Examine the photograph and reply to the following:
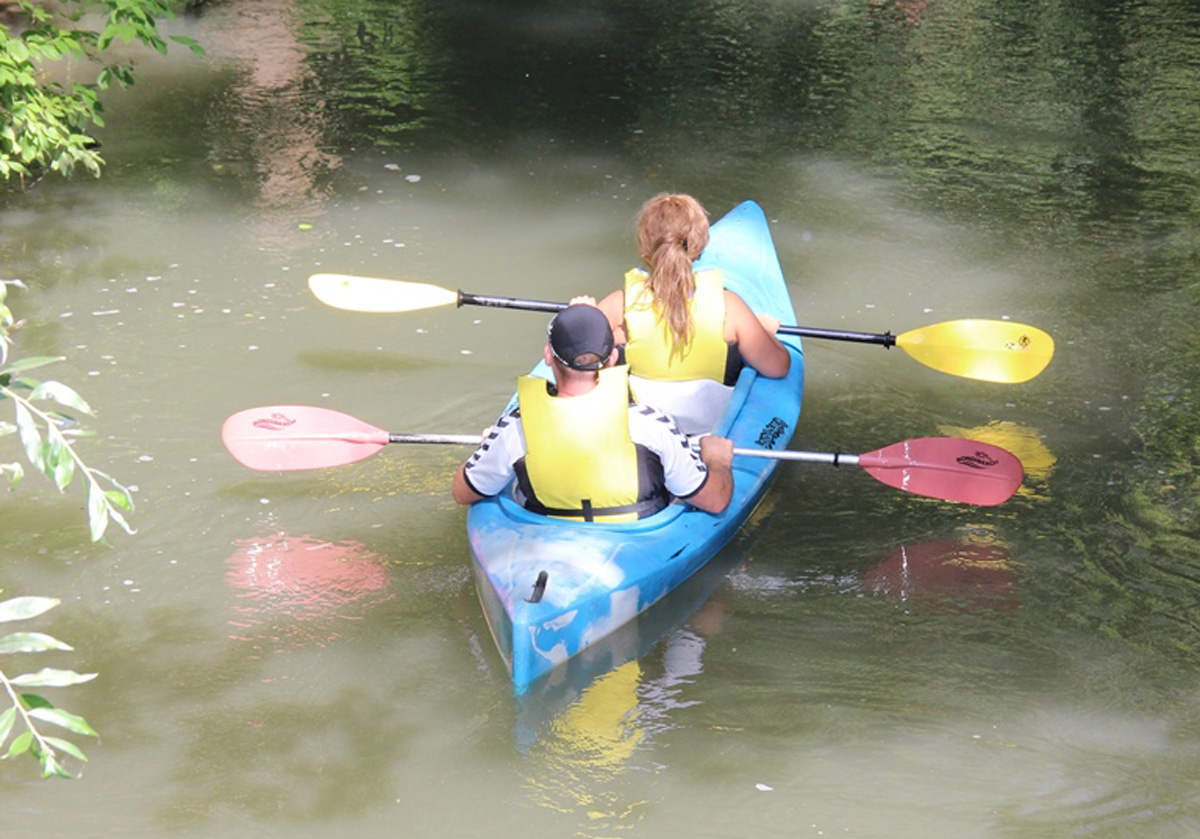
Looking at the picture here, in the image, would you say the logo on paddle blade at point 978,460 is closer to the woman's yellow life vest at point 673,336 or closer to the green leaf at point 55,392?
the woman's yellow life vest at point 673,336

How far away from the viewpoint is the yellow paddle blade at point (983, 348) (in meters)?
5.04

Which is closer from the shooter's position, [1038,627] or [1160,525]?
[1038,627]

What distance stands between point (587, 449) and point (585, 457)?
0.03 m

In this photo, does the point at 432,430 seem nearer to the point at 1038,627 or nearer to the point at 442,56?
the point at 1038,627

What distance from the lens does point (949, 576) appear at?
14.0 ft

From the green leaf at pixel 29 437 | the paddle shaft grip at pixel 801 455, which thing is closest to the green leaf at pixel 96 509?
the green leaf at pixel 29 437

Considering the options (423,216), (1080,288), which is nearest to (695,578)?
(1080,288)

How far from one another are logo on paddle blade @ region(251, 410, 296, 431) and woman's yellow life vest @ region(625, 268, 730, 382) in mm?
1132

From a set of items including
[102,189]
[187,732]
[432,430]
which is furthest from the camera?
[102,189]

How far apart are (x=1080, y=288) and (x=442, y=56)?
5.36m

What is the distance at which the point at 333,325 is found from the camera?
6.00 m

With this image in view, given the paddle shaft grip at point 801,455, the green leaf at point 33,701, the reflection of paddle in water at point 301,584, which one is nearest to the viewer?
the green leaf at point 33,701

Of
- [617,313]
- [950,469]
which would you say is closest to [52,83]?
[617,313]

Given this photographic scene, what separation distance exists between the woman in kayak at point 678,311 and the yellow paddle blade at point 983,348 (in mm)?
834
